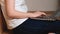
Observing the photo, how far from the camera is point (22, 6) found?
3.45 ft

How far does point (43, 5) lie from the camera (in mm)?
1593

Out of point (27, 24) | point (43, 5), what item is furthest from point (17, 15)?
point (43, 5)

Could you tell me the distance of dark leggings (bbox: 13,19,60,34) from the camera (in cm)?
95

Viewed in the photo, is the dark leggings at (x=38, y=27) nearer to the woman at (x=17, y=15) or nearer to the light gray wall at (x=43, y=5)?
the woman at (x=17, y=15)

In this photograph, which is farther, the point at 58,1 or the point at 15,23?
the point at 58,1

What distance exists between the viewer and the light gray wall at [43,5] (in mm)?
1567

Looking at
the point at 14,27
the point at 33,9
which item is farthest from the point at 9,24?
the point at 33,9

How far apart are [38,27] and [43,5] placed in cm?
65

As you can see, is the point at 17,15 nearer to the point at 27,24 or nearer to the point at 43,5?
the point at 27,24

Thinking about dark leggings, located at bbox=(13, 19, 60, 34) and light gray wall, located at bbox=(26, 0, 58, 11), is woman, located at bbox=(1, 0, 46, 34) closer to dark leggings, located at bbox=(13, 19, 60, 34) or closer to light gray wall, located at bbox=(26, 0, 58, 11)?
dark leggings, located at bbox=(13, 19, 60, 34)

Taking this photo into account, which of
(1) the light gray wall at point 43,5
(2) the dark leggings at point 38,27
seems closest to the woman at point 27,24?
(2) the dark leggings at point 38,27

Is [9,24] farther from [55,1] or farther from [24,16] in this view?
[55,1]

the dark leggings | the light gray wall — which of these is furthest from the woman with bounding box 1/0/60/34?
the light gray wall

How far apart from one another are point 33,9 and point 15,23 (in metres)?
0.56
